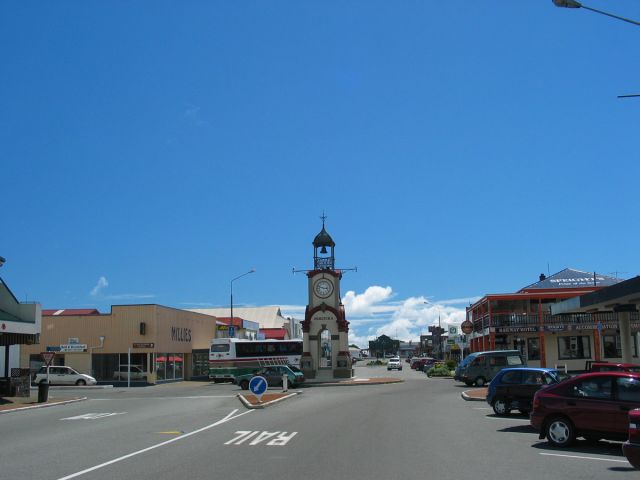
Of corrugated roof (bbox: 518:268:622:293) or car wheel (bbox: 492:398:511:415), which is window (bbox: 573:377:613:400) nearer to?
car wheel (bbox: 492:398:511:415)

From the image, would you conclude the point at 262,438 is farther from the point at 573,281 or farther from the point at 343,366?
the point at 573,281

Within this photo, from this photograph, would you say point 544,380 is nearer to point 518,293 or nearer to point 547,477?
point 547,477

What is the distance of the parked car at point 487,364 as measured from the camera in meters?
36.4

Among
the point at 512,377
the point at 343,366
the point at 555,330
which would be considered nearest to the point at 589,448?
the point at 512,377

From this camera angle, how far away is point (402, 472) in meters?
10.3

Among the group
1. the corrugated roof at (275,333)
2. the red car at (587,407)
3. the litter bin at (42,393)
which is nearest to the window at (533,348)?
the litter bin at (42,393)

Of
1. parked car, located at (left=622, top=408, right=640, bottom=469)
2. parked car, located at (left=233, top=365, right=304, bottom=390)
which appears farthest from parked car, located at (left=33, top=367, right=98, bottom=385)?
parked car, located at (left=622, top=408, right=640, bottom=469)

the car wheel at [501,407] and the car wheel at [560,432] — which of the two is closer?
the car wheel at [560,432]

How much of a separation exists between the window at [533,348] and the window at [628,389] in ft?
154

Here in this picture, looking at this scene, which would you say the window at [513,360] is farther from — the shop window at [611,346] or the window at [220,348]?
the shop window at [611,346]

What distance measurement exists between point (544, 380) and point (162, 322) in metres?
36.9

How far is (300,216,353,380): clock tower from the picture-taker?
48938mm

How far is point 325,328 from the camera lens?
162 ft

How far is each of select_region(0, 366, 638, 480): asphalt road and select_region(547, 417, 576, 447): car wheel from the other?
0.24 metres
